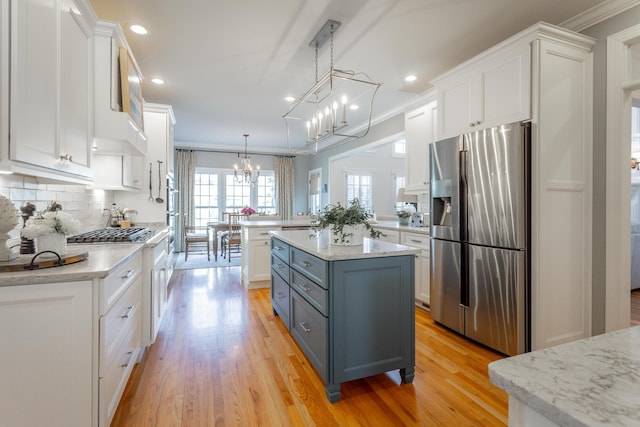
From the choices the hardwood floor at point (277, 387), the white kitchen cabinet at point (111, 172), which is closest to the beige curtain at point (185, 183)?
the white kitchen cabinet at point (111, 172)

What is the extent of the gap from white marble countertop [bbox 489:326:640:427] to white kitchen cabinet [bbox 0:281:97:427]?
1611 mm

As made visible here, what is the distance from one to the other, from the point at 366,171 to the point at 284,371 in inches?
262

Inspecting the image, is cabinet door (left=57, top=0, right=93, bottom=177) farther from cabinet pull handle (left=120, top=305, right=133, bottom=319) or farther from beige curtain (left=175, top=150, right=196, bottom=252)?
beige curtain (left=175, top=150, right=196, bottom=252)

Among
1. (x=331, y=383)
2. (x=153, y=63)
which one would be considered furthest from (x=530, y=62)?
(x=153, y=63)

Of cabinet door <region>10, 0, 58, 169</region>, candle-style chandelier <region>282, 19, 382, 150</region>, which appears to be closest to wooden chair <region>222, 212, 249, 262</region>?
candle-style chandelier <region>282, 19, 382, 150</region>

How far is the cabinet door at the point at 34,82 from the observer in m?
1.30

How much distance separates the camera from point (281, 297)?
299 centimetres

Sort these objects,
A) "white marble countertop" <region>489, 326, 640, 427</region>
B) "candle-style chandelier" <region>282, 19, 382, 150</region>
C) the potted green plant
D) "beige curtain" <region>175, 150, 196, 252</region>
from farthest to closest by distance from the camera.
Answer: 1. "beige curtain" <region>175, 150, 196, 252</region>
2. "candle-style chandelier" <region>282, 19, 382, 150</region>
3. the potted green plant
4. "white marble countertop" <region>489, 326, 640, 427</region>

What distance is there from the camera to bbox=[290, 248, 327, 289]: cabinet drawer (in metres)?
1.96

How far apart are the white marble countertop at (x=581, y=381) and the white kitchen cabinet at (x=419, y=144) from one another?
3124mm

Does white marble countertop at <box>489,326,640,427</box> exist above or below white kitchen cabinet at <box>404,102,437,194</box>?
below

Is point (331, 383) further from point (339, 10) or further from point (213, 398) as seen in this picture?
point (339, 10)

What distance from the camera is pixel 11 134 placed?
128 cm

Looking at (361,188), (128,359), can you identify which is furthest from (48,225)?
(361,188)
